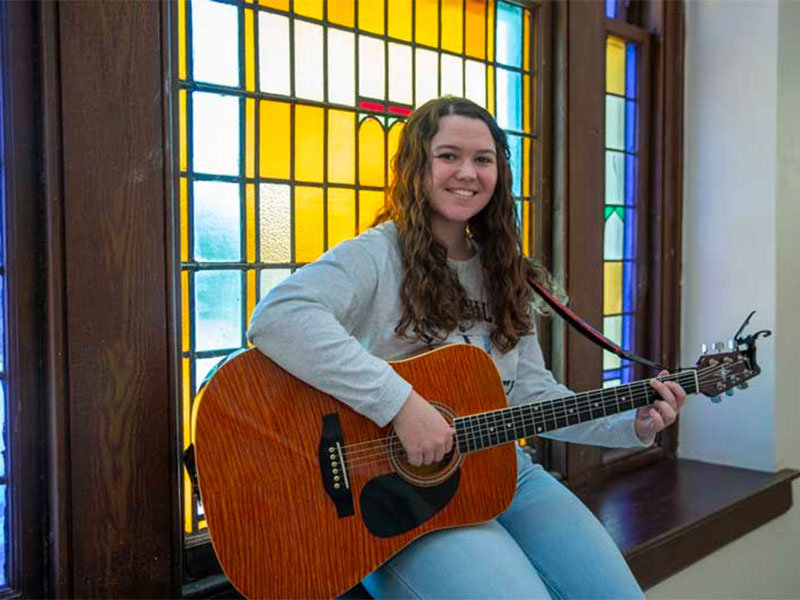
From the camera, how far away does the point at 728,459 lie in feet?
8.02

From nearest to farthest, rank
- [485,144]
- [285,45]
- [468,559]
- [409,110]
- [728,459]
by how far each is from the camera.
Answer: [468,559] → [485,144] → [285,45] → [409,110] → [728,459]

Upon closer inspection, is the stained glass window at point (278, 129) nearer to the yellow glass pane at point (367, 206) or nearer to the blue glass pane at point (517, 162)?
the yellow glass pane at point (367, 206)

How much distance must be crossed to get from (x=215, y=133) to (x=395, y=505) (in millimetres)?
774

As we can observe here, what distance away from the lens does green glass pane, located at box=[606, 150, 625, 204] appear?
2.32 meters

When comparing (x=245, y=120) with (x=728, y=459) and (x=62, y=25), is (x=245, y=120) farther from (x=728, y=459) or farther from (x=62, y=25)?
(x=728, y=459)

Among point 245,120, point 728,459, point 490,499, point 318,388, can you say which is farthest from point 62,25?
point 728,459

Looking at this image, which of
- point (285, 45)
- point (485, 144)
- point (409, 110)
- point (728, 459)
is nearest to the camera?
point (485, 144)

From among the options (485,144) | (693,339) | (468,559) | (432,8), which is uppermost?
(432,8)

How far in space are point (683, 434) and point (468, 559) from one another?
1622 millimetres

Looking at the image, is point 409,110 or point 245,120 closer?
point 245,120

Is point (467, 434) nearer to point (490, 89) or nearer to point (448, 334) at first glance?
point (448, 334)

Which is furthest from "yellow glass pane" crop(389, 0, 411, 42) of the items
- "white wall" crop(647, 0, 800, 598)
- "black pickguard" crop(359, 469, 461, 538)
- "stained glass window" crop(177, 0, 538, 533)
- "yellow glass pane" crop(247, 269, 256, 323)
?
"white wall" crop(647, 0, 800, 598)

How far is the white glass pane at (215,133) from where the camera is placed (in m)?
1.43

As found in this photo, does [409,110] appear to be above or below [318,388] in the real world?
above
